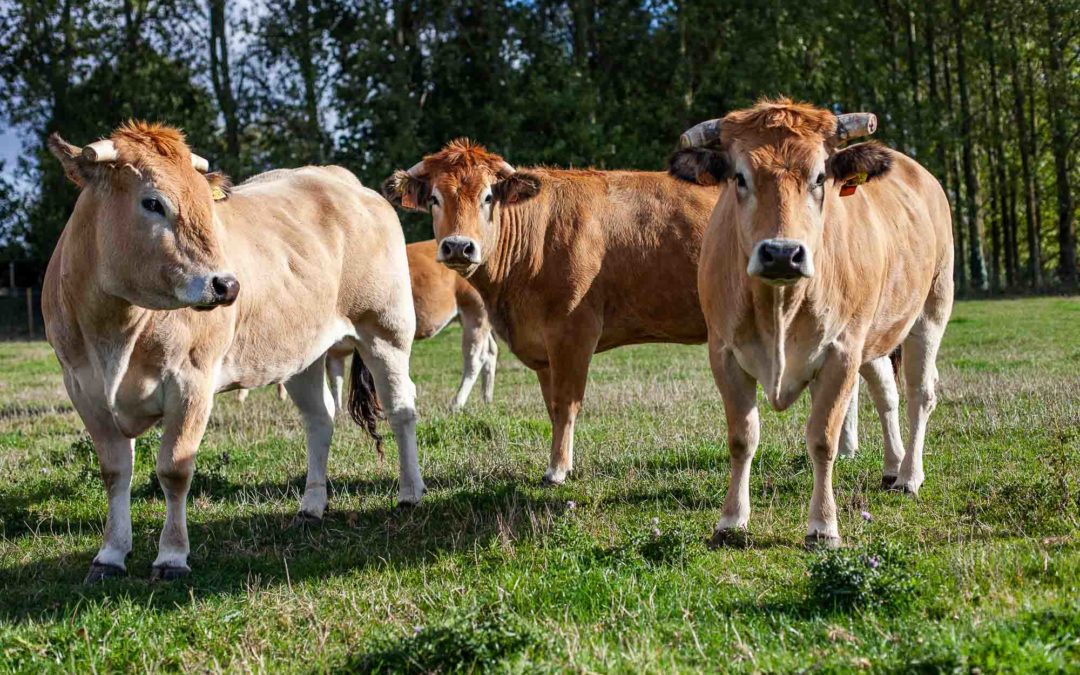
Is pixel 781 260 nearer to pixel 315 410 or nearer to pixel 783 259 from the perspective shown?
pixel 783 259

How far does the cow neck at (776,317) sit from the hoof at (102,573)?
3676mm

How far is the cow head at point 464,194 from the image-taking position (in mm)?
8008

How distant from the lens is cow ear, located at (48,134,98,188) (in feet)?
17.4

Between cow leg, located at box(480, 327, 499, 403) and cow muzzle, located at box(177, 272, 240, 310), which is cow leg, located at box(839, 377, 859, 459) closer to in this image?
cow muzzle, located at box(177, 272, 240, 310)

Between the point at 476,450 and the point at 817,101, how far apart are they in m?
25.4

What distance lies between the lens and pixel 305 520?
6.59 meters

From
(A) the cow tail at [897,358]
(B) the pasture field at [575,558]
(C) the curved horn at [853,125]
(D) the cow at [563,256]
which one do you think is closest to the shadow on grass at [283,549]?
(B) the pasture field at [575,558]

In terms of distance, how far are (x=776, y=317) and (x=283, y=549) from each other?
3.09 metres

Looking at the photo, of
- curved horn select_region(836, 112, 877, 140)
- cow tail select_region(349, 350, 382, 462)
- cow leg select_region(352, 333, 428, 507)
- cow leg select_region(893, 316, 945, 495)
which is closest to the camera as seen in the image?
curved horn select_region(836, 112, 877, 140)

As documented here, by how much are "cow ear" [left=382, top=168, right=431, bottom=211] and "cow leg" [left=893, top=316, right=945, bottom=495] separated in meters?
4.00

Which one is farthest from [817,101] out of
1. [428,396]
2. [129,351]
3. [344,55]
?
[129,351]

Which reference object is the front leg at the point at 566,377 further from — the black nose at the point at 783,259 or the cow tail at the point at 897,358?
the black nose at the point at 783,259

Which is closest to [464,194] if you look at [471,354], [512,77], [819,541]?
[819,541]

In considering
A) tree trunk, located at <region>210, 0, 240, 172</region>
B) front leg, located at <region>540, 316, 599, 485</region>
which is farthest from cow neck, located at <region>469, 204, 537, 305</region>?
tree trunk, located at <region>210, 0, 240, 172</region>
